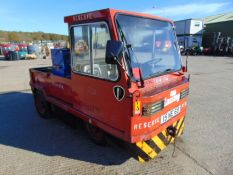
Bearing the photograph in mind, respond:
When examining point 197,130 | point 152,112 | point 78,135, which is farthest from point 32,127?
point 197,130

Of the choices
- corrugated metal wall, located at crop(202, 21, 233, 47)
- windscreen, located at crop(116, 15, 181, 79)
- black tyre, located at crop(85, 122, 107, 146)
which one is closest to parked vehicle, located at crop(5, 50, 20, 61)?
black tyre, located at crop(85, 122, 107, 146)

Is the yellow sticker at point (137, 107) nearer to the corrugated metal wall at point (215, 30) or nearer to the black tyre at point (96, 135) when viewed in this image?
the black tyre at point (96, 135)

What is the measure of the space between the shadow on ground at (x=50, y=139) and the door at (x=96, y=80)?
1.92 feet

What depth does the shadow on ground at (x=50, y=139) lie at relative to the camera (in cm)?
362

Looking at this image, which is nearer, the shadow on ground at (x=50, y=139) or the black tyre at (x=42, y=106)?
the shadow on ground at (x=50, y=139)

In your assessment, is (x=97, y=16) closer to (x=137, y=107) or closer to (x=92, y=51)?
(x=92, y=51)

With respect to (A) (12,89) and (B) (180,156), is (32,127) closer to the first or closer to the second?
(B) (180,156)

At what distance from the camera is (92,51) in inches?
126

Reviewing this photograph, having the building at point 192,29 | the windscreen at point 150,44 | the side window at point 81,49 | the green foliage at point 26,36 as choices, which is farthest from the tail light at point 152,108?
the green foliage at point 26,36

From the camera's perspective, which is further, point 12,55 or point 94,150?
point 12,55

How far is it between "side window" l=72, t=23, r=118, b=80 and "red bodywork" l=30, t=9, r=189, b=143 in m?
0.10

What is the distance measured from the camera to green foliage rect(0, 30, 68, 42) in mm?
61931

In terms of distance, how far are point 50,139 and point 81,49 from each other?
198cm

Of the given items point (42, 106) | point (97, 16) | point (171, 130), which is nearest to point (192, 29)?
point (42, 106)
